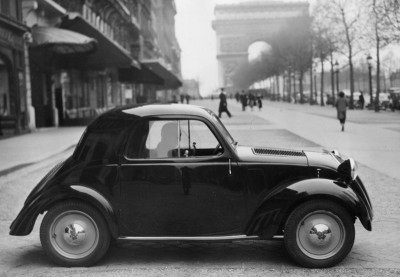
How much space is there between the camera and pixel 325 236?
5426 millimetres

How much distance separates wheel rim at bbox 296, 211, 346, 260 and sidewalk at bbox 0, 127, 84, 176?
28.3 feet

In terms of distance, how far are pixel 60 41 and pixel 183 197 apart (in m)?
21.0

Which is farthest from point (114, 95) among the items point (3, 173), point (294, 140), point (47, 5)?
point (3, 173)

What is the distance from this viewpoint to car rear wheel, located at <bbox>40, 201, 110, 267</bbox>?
5.54 metres

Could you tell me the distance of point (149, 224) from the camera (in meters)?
5.59

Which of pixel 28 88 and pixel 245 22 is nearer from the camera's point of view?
pixel 28 88

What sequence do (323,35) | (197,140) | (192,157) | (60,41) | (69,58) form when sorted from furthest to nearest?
(323,35) → (69,58) → (60,41) → (197,140) → (192,157)

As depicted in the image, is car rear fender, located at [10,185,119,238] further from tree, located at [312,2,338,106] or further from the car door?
tree, located at [312,2,338,106]

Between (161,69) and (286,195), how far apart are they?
48.7 m

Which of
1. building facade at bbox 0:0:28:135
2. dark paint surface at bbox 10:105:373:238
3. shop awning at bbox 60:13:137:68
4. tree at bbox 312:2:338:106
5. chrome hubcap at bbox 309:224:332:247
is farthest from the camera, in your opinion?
tree at bbox 312:2:338:106

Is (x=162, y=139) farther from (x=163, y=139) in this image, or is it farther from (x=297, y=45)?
(x=297, y=45)

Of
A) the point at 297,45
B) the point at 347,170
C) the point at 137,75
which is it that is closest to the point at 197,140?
the point at 347,170

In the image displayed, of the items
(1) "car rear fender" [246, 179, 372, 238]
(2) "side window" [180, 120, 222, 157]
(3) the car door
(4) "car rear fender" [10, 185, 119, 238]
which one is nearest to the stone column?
(2) "side window" [180, 120, 222, 157]

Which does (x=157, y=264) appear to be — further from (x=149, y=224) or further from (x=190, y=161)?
(x=190, y=161)
